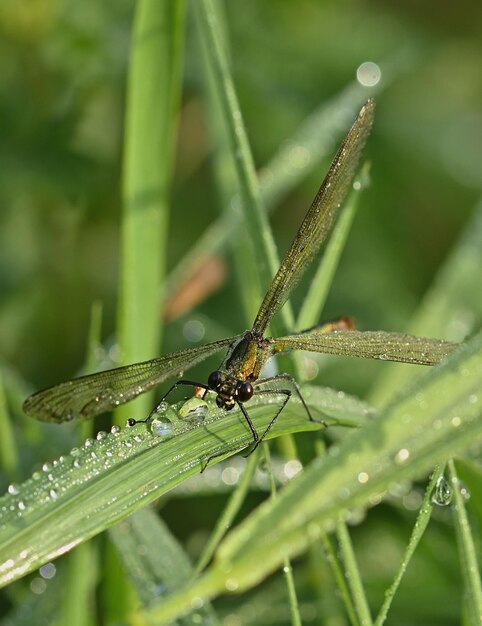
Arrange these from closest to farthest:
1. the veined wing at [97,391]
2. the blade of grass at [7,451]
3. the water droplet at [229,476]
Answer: the veined wing at [97,391] < the blade of grass at [7,451] < the water droplet at [229,476]

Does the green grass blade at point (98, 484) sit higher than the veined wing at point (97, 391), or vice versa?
the veined wing at point (97, 391)

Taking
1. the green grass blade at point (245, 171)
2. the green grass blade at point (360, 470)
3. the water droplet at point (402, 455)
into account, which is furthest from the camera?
the green grass blade at point (245, 171)

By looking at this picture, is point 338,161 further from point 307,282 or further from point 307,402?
point 307,282

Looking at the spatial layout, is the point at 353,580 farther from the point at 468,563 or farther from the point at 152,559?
the point at 152,559

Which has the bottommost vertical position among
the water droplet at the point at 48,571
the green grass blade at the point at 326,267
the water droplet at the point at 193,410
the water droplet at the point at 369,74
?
the water droplet at the point at 193,410

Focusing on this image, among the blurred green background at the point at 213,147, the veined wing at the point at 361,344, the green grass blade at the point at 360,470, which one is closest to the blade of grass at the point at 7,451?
the veined wing at the point at 361,344

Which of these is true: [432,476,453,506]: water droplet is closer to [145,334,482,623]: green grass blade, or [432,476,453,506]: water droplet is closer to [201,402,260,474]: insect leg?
[201,402,260,474]: insect leg

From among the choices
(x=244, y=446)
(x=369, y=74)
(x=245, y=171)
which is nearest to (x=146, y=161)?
(x=245, y=171)

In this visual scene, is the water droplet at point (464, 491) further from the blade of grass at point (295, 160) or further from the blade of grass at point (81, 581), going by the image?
the blade of grass at point (295, 160)
